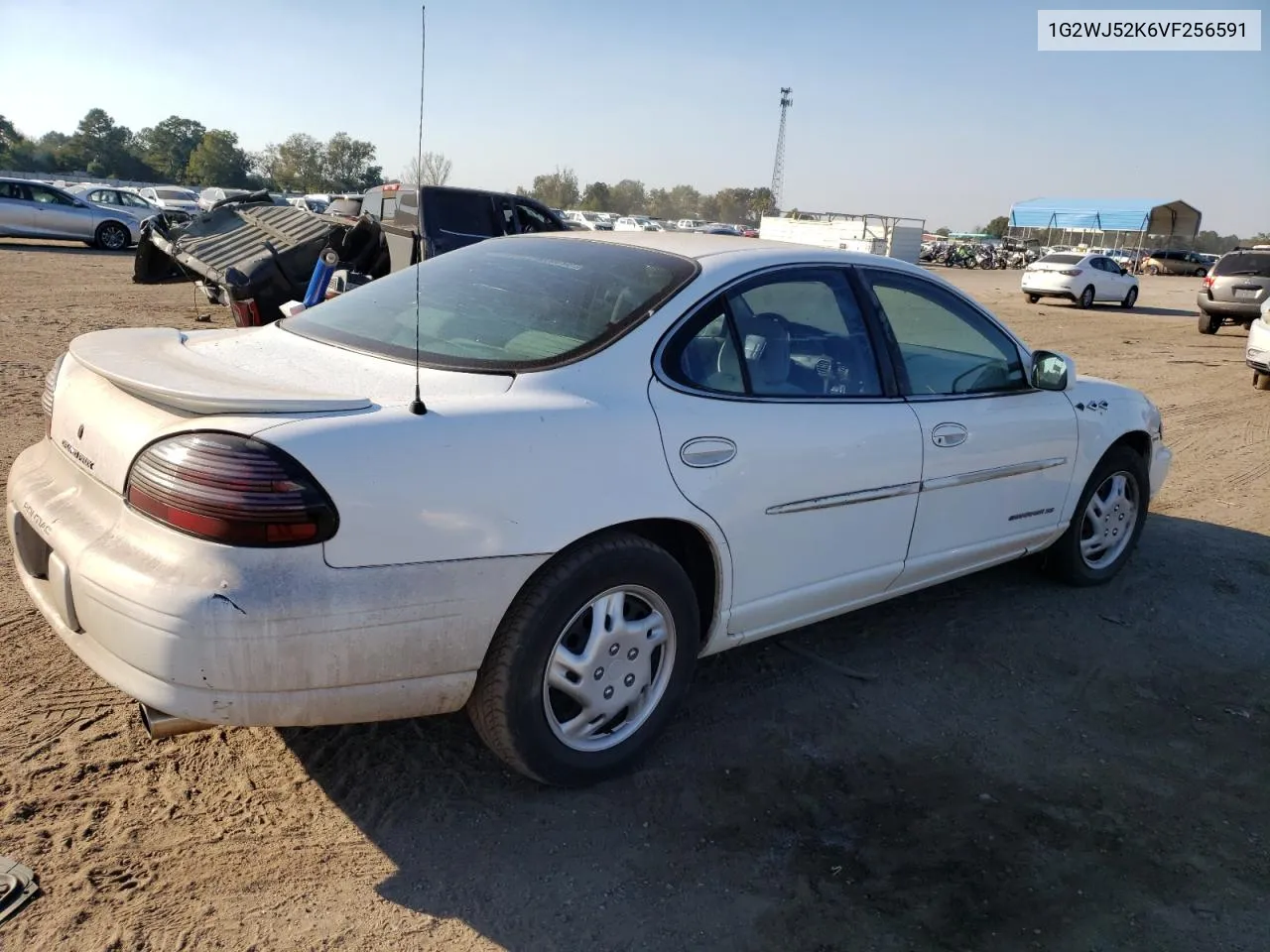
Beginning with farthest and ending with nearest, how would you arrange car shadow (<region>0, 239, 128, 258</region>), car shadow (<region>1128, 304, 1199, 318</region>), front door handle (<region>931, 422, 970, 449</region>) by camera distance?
car shadow (<region>1128, 304, 1199, 318</region>) < car shadow (<region>0, 239, 128, 258</region>) < front door handle (<region>931, 422, 970, 449</region>)

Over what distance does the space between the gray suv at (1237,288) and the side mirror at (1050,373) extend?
15986 mm

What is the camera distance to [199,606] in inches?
86.7

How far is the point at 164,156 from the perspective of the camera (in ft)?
292

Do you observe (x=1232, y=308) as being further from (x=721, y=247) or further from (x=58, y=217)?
(x=58, y=217)

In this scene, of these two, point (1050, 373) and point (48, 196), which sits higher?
point (48, 196)

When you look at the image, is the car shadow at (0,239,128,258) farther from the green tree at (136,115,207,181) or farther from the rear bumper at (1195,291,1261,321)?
the green tree at (136,115,207,181)

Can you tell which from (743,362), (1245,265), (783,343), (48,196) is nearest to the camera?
(743,362)

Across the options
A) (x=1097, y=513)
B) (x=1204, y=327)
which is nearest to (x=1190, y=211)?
(x=1204, y=327)

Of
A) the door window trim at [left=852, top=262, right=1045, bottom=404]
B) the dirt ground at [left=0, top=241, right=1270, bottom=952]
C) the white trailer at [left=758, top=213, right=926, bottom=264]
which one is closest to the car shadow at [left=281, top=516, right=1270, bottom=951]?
the dirt ground at [left=0, top=241, right=1270, bottom=952]

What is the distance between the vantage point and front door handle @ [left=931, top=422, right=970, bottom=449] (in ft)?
12.0

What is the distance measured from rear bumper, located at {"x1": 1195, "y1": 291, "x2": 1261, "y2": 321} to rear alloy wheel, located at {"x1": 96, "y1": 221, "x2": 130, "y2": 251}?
933 inches

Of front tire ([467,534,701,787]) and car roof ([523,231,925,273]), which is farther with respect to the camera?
car roof ([523,231,925,273])

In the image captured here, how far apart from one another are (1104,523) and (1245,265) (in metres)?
16.3

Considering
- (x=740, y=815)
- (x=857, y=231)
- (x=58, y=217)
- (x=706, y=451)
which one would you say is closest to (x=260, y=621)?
(x=706, y=451)
